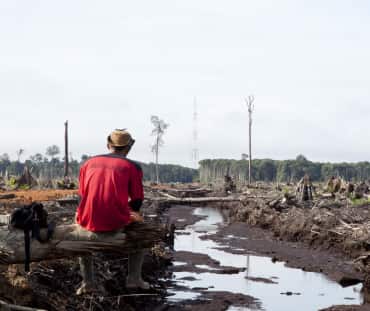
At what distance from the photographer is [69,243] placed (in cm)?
701

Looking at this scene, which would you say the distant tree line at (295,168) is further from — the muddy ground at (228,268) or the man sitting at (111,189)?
the man sitting at (111,189)

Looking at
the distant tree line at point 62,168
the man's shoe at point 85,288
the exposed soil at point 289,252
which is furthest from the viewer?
the distant tree line at point 62,168

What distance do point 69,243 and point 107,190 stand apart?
810 millimetres

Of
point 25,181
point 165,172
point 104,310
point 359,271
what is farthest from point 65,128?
point 165,172

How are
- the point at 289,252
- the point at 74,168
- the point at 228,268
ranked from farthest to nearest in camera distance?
1. the point at 74,168
2. the point at 289,252
3. the point at 228,268

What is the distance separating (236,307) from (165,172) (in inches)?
4807

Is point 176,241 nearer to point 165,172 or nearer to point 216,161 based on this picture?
point 216,161

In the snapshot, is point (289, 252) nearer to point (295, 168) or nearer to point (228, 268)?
point (228, 268)

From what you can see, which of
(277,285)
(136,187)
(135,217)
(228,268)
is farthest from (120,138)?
(228,268)

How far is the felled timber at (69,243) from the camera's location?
6910 mm

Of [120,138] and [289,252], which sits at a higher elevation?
[120,138]

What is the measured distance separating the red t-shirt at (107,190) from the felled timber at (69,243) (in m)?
0.13

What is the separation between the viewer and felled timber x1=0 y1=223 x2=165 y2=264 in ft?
22.7

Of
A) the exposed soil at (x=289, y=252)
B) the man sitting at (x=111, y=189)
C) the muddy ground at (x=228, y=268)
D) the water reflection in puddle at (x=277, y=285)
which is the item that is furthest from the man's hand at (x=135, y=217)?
the exposed soil at (x=289, y=252)
